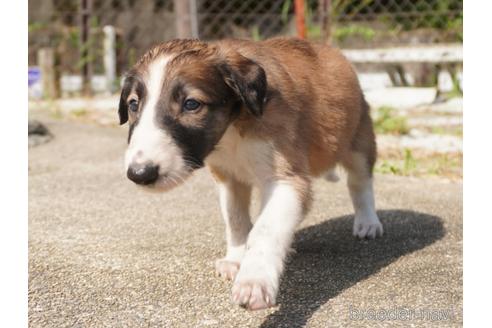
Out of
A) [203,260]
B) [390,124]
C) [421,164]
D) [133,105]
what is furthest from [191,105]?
[390,124]

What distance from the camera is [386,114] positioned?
8.36 metres

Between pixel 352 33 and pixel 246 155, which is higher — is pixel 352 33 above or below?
below

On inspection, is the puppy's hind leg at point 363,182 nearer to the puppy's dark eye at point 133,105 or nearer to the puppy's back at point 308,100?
the puppy's back at point 308,100

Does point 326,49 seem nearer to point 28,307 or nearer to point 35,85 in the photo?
point 28,307

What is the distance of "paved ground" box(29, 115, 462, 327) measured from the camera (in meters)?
3.14

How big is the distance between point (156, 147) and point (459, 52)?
6986 mm

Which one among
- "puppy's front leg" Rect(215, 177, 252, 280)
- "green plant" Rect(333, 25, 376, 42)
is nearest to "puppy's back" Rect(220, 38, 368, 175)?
"puppy's front leg" Rect(215, 177, 252, 280)

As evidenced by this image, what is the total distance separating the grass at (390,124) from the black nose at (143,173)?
569 centimetres

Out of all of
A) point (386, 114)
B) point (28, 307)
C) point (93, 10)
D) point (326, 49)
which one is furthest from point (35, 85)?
point (28, 307)

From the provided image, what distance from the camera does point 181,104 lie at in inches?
123

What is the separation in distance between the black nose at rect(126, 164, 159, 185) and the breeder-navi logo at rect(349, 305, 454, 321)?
1.06 m

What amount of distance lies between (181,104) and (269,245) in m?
0.73

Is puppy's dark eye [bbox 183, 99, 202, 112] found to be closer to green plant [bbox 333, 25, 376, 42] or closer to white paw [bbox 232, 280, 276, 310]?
white paw [bbox 232, 280, 276, 310]

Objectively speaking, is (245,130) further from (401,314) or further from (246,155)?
(401,314)
